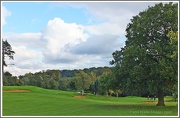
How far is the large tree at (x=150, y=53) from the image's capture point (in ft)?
98.6

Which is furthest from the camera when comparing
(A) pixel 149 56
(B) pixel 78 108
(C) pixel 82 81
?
(C) pixel 82 81

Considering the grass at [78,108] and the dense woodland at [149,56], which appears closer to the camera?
the grass at [78,108]

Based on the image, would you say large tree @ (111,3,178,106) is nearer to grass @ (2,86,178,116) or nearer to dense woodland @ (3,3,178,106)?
dense woodland @ (3,3,178,106)

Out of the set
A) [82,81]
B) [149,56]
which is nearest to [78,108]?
[149,56]

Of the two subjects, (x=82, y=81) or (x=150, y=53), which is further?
(x=82, y=81)

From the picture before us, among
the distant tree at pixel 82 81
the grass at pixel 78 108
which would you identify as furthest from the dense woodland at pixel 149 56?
the distant tree at pixel 82 81

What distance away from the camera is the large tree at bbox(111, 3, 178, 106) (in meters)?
30.0

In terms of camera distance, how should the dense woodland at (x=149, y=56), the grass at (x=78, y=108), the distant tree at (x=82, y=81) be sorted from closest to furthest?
the grass at (x=78, y=108), the dense woodland at (x=149, y=56), the distant tree at (x=82, y=81)

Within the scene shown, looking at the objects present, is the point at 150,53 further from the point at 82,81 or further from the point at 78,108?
the point at 82,81

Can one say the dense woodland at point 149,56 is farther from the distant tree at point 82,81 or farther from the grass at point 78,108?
the distant tree at point 82,81

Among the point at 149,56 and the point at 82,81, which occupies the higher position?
the point at 149,56

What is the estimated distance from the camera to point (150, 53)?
31.7 metres

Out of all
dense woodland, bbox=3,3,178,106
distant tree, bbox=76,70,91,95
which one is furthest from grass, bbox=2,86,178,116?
distant tree, bbox=76,70,91,95

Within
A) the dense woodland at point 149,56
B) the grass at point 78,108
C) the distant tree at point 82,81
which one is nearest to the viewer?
the grass at point 78,108
